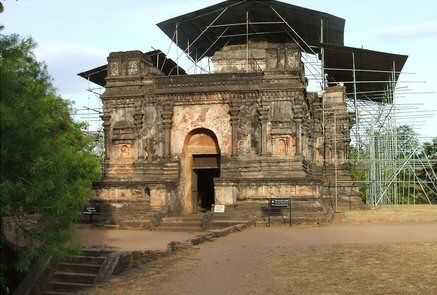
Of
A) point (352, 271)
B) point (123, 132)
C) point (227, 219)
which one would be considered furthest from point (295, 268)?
point (123, 132)

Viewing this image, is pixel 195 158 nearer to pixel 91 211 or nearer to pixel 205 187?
pixel 205 187

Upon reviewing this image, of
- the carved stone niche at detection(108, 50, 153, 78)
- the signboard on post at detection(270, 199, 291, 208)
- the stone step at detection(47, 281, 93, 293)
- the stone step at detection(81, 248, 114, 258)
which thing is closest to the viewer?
the stone step at detection(47, 281, 93, 293)

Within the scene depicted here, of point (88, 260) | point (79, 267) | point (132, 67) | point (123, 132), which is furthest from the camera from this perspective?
point (132, 67)

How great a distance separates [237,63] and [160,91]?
24.0ft

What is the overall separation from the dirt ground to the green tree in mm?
1408

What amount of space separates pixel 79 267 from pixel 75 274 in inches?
13.5

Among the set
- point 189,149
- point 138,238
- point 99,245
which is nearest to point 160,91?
point 189,149

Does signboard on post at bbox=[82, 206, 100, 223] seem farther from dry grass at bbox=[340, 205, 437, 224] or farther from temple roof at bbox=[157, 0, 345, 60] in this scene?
temple roof at bbox=[157, 0, 345, 60]

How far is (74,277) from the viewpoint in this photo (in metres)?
13.3

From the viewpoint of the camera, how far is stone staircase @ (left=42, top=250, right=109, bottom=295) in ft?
42.7

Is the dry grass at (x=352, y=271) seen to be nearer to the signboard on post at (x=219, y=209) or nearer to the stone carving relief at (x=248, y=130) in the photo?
the signboard on post at (x=219, y=209)

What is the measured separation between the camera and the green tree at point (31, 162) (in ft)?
27.5

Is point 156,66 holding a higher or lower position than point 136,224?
higher

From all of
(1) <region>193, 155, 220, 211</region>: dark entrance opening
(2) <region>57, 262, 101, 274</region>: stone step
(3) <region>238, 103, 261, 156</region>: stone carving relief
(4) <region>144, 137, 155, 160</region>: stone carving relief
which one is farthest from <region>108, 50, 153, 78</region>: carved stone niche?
(2) <region>57, 262, 101, 274</region>: stone step
